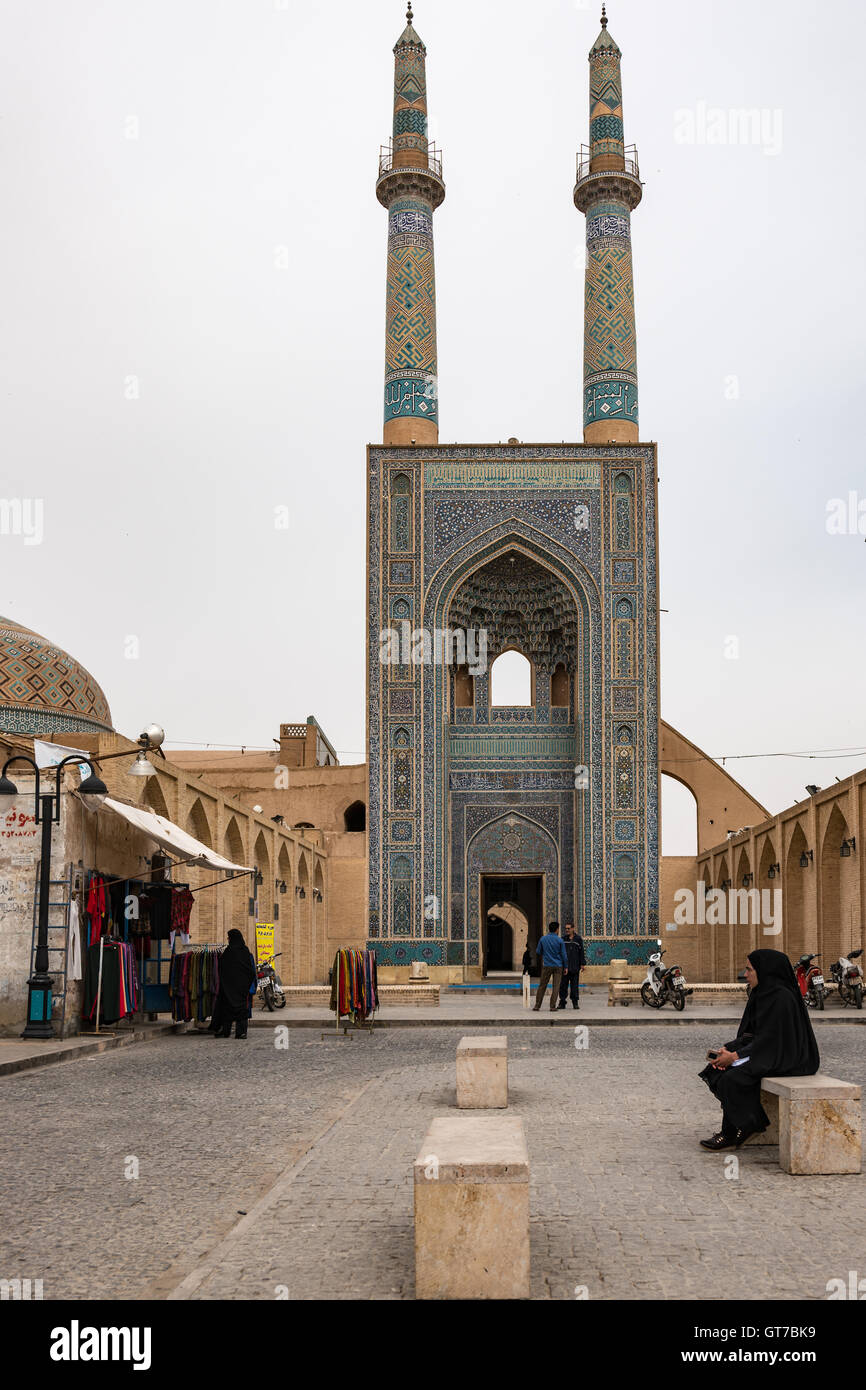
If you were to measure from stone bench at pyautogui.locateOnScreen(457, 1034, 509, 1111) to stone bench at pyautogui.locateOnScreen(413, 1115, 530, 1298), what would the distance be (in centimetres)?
431

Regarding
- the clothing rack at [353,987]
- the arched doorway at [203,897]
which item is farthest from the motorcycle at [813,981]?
the arched doorway at [203,897]

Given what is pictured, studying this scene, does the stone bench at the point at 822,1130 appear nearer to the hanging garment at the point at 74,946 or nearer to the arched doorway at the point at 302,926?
the hanging garment at the point at 74,946

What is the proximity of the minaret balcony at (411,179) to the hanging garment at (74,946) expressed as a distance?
21.8 m

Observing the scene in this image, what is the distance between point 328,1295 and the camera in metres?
4.09

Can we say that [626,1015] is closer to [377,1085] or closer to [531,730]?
[377,1085]

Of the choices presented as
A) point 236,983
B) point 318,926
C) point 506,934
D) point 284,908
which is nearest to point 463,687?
point 318,926

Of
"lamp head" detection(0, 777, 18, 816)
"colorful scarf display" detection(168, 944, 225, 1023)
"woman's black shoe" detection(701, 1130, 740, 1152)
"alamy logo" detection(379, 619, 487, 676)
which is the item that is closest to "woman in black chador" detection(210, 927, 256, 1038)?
"colorful scarf display" detection(168, 944, 225, 1023)

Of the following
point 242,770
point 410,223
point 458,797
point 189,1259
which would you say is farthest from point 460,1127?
point 242,770

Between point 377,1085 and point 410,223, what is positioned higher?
point 410,223

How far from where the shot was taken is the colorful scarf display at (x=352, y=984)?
1476cm

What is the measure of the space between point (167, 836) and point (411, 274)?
18.9 m

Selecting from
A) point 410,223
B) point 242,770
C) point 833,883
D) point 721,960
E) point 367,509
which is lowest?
point 721,960

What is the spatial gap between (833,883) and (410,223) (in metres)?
17.3

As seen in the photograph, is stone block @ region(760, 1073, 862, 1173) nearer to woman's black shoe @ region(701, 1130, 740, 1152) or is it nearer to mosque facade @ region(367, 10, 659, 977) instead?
woman's black shoe @ region(701, 1130, 740, 1152)
